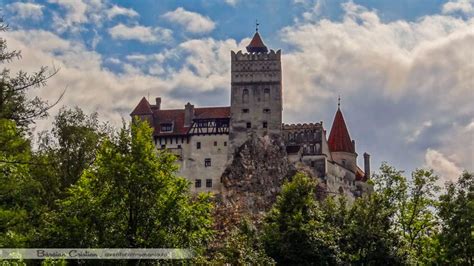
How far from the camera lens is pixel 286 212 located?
33.9 metres

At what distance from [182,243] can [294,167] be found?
5134 cm

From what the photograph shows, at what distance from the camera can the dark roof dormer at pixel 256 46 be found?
84.2 m

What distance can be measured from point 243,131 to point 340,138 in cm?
1473

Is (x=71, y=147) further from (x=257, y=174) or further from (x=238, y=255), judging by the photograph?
(x=257, y=174)

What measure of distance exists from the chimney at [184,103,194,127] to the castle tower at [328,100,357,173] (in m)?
17.8

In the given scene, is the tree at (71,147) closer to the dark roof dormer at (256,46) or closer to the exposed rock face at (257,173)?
the exposed rock face at (257,173)

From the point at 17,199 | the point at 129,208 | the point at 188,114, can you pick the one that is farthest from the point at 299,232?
the point at 188,114

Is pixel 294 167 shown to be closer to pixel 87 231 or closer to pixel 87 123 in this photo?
pixel 87 123

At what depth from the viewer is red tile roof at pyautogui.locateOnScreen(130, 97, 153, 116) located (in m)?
82.2

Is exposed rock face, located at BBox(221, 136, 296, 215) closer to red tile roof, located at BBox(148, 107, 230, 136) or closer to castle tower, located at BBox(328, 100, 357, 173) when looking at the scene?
red tile roof, located at BBox(148, 107, 230, 136)

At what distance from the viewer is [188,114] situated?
80500 millimetres

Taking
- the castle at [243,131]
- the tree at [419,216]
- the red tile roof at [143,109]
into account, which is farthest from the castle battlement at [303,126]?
the tree at [419,216]

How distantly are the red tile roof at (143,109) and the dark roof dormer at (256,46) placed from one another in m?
14.2

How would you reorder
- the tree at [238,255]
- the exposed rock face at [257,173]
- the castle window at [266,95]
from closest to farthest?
the tree at [238,255]
the exposed rock face at [257,173]
the castle window at [266,95]
